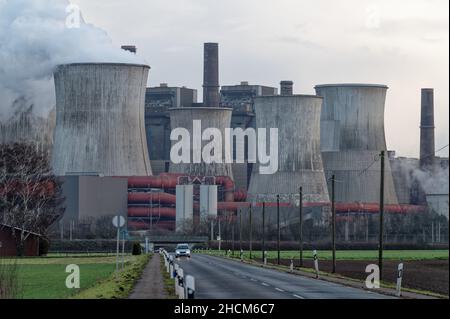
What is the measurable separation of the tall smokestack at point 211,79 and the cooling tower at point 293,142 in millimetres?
20155

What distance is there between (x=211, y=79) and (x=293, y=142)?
27.7 metres

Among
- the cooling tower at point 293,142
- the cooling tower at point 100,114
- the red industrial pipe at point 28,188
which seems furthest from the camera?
the cooling tower at point 293,142

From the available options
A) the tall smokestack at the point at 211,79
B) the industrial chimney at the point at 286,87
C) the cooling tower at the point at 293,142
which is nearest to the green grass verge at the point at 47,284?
the cooling tower at the point at 293,142

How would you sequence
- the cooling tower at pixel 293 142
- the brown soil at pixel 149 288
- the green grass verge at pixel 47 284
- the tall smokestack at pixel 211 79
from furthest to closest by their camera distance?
the tall smokestack at pixel 211 79
the cooling tower at pixel 293 142
the green grass verge at pixel 47 284
the brown soil at pixel 149 288

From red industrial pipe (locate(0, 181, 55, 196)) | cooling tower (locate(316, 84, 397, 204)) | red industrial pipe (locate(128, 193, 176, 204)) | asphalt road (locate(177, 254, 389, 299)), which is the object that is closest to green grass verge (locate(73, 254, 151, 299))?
asphalt road (locate(177, 254, 389, 299))

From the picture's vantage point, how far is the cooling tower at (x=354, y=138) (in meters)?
119

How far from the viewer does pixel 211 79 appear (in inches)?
5438

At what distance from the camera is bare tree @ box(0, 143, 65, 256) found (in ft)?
239

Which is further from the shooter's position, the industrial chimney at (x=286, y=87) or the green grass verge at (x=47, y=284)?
the industrial chimney at (x=286, y=87)

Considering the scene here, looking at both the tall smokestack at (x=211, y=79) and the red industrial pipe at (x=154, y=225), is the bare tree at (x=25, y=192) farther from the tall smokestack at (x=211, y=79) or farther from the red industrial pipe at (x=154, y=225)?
the tall smokestack at (x=211, y=79)

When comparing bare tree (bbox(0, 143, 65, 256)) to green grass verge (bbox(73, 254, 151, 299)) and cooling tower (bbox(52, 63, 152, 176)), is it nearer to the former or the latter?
cooling tower (bbox(52, 63, 152, 176))
